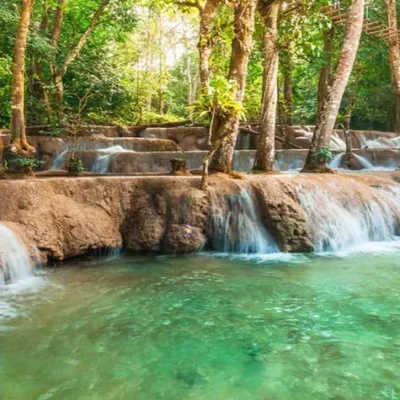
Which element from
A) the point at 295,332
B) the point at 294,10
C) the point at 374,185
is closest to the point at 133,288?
the point at 295,332

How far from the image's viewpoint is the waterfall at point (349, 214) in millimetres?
7484

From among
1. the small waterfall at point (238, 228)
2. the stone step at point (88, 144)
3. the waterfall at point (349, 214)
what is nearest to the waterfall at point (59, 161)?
the stone step at point (88, 144)

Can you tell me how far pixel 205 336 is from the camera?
384 cm

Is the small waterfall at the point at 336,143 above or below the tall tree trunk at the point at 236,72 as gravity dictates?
below

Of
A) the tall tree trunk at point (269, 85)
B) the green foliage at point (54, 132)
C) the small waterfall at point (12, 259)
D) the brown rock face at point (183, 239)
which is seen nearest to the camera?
the small waterfall at point (12, 259)

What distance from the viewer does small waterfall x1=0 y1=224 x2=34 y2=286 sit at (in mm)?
5391

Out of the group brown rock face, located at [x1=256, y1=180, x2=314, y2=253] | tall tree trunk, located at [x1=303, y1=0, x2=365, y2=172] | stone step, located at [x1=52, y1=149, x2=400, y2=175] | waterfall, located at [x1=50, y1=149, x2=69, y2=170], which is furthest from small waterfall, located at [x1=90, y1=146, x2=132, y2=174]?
tall tree trunk, located at [x1=303, y1=0, x2=365, y2=172]

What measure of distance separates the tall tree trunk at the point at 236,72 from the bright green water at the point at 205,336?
115 inches

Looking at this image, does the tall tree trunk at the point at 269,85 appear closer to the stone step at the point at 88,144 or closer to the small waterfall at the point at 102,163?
the small waterfall at the point at 102,163

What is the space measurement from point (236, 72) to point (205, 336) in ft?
A: 18.8

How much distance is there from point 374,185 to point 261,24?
4.38 metres

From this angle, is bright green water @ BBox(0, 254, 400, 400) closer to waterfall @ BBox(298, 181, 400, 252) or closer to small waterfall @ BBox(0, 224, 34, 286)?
small waterfall @ BBox(0, 224, 34, 286)

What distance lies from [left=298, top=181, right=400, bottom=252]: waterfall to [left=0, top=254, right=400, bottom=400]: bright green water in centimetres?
163

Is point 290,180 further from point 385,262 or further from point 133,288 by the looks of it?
point 133,288
